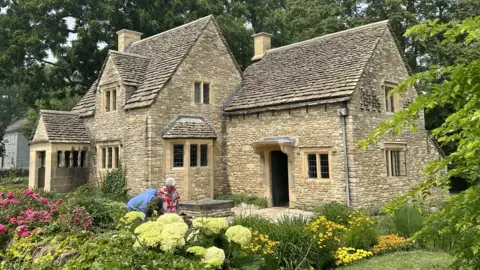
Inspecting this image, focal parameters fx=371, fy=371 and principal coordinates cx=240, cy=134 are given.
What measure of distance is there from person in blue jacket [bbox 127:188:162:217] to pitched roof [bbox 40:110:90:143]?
488 inches

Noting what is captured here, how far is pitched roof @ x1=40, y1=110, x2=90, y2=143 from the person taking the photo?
61.1 ft

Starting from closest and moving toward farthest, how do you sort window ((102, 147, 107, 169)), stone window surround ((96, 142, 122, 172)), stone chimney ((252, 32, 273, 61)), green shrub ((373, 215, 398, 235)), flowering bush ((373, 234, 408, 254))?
1. flowering bush ((373, 234, 408, 254))
2. green shrub ((373, 215, 398, 235))
3. stone window surround ((96, 142, 122, 172))
4. window ((102, 147, 107, 169))
5. stone chimney ((252, 32, 273, 61))

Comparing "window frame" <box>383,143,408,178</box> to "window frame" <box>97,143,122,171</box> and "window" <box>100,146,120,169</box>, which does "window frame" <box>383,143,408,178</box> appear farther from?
"window" <box>100,146,120,169</box>

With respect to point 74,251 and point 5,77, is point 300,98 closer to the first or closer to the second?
point 74,251

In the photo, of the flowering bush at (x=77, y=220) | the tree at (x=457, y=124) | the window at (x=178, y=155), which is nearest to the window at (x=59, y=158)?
the window at (x=178, y=155)

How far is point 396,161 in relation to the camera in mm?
16609

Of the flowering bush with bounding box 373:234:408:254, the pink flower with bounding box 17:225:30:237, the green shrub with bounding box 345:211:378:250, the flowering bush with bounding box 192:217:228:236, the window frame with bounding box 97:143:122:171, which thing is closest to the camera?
the flowering bush with bounding box 192:217:228:236

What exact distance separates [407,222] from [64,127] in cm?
1703

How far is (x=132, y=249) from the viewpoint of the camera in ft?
13.7

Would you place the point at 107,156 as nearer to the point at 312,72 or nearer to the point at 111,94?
the point at 111,94

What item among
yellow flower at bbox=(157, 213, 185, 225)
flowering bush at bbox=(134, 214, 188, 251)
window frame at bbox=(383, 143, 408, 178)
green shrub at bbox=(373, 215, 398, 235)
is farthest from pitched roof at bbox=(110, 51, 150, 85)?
flowering bush at bbox=(134, 214, 188, 251)

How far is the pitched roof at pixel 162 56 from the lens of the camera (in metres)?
16.9

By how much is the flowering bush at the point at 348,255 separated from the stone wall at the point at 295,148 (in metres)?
6.31

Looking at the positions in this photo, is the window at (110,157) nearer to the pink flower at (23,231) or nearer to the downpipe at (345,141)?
the downpipe at (345,141)
